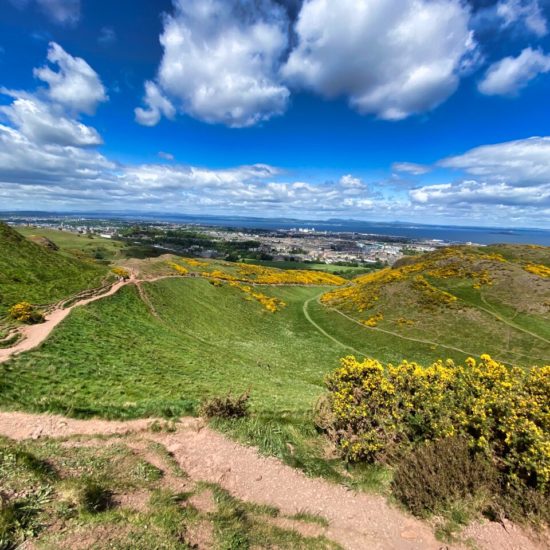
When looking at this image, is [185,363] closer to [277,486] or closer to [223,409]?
[223,409]

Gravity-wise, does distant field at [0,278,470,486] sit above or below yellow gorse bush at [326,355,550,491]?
below

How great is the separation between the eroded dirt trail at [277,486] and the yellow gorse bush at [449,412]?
6.59 ft

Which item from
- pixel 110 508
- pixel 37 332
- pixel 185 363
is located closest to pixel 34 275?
pixel 37 332

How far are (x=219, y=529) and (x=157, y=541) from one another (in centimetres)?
164

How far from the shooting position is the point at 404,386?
46.8ft

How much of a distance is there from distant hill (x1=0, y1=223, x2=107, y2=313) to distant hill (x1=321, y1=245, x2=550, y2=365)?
37.5 metres

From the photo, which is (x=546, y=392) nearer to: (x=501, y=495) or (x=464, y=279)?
(x=501, y=495)

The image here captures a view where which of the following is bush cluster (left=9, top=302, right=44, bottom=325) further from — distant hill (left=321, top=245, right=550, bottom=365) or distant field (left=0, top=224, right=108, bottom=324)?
distant hill (left=321, top=245, right=550, bottom=365)

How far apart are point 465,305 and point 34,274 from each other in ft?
185

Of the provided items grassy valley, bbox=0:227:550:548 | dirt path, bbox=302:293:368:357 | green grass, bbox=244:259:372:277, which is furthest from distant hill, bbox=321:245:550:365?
green grass, bbox=244:259:372:277

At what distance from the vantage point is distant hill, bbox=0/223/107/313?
88.0 ft

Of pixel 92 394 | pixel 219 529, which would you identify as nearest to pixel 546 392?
pixel 219 529

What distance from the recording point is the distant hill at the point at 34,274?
26.8 metres

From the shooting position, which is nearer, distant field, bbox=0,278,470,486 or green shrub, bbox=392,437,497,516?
green shrub, bbox=392,437,497,516
